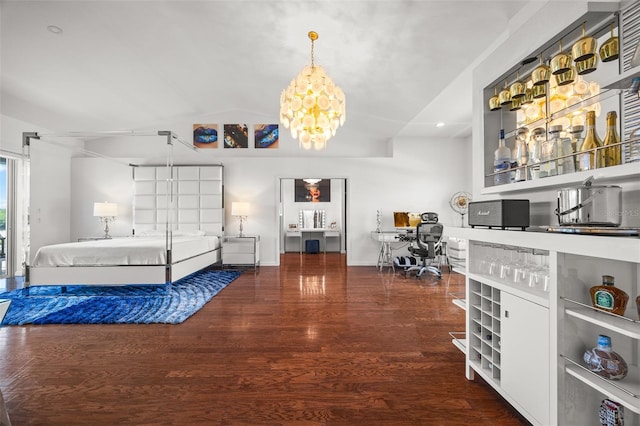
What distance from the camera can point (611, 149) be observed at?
1.28 m

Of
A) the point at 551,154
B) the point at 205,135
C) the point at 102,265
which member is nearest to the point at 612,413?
the point at 551,154

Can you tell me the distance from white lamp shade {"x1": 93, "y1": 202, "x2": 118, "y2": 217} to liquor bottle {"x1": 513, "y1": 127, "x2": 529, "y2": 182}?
698 cm

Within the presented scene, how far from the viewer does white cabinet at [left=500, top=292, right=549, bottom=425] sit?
4.38ft

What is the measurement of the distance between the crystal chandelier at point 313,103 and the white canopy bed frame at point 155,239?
1.77 metres

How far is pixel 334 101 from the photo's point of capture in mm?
3371

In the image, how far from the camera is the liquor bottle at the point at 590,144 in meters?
1.33

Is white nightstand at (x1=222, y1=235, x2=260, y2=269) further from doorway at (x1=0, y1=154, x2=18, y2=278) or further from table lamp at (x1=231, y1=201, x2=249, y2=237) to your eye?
doorway at (x1=0, y1=154, x2=18, y2=278)

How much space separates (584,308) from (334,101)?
289 cm

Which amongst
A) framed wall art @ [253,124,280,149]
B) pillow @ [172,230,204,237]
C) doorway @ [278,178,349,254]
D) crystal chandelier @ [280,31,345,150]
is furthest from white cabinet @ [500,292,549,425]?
doorway @ [278,178,349,254]

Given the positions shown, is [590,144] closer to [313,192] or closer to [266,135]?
[266,135]

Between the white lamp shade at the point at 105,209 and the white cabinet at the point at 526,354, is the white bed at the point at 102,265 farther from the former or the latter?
the white cabinet at the point at 526,354

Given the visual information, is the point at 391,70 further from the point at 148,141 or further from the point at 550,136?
the point at 148,141

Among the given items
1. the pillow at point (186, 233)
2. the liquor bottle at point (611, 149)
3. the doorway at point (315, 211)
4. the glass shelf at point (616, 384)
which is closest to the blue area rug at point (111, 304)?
the pillow at point (186, 233)

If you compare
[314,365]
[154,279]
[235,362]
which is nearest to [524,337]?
[314,365]
